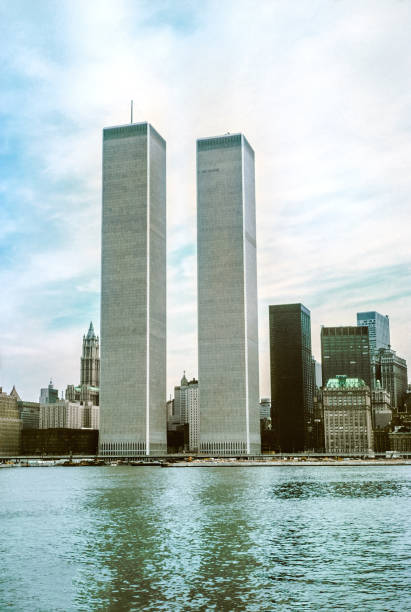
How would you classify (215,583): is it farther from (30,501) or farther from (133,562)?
(30,501)

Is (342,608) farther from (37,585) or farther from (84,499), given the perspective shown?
(84,499)

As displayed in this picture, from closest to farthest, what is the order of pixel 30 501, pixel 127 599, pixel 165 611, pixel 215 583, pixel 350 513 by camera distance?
pixel 165 611 → pixel 127 599 → pixel 215 583 → pixel 350 513 → pixel 30 501

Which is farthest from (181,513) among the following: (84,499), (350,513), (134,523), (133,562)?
(133,562)

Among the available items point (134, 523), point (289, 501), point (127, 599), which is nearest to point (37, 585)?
point (127, 599)

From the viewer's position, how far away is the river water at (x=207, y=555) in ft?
167

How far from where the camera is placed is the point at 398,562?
206 feet

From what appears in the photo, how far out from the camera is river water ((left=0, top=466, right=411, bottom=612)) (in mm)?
50875

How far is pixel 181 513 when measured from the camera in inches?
4092

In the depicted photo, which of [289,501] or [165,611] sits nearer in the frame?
[165,611]

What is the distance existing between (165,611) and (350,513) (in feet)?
192

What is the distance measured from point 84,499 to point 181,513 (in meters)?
29.7

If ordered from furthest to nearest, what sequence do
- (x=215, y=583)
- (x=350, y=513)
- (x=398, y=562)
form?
1. (x=350, y=513)
2. (x=398, y=562)
3. (x=215, y=583)

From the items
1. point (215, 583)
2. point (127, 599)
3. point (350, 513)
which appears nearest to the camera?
point (127, 599)

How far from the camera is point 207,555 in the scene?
6750cm
